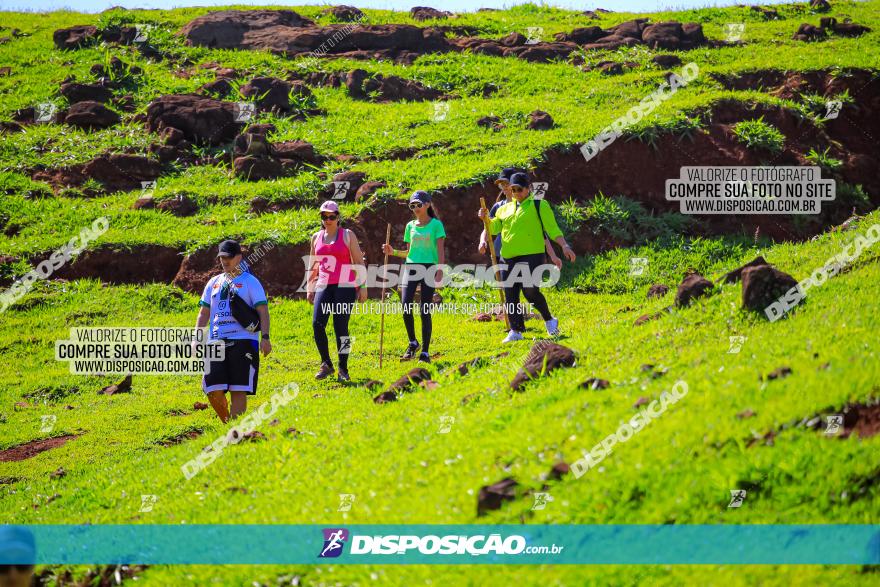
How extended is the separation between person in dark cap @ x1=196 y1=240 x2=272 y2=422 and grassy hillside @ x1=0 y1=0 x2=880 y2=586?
51 cm

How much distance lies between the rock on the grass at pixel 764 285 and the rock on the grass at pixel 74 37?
30.6m

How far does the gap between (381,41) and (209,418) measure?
23.3 m

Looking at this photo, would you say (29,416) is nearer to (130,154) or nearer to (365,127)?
(130,154)

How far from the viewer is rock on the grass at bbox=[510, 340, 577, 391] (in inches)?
355

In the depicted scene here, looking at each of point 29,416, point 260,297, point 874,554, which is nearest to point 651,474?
point 874,554

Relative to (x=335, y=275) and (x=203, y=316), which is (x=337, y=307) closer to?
(x=335, y=275)

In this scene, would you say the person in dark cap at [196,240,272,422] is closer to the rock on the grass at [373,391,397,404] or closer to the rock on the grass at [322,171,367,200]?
the rock on the grass at [373,391,397,404]

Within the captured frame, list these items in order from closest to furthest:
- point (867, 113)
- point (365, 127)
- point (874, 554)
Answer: point (874, 554) < point (867, 113) < point (365, 127)

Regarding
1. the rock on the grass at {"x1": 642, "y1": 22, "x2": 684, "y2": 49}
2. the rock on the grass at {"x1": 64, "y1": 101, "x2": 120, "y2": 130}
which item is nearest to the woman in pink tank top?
the rock on the grass at {"x1": 64, "y1": 101, "x2": 120, "y2": 130}

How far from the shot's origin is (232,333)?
1033 centimetres

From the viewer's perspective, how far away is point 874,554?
5.41 m

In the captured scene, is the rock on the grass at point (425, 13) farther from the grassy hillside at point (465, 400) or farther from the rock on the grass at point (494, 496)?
the rock on the grass at point (494, 496)

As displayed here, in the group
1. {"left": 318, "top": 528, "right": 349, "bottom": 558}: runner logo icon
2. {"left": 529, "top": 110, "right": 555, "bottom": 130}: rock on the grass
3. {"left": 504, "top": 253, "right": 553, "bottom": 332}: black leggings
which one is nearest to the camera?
{"left": 318, "top": 528, "right": 349, "bottom": 558}: runner logo icon

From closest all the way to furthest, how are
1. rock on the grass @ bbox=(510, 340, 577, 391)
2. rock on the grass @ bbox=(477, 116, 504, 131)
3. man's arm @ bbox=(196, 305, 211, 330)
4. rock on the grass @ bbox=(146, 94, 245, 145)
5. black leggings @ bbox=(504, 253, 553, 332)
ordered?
rock on the grass @ bbox=(510, 340, 577, 391) → man's arm @ bbox=(196, 305, 211, 330) → black leggings @ bbox=(504, 253, 553, 332) → rock on the grass @ bbox=(477, 116, 504, 131) → rock on the grass @ bbox=(146, 94, 245, 145)
